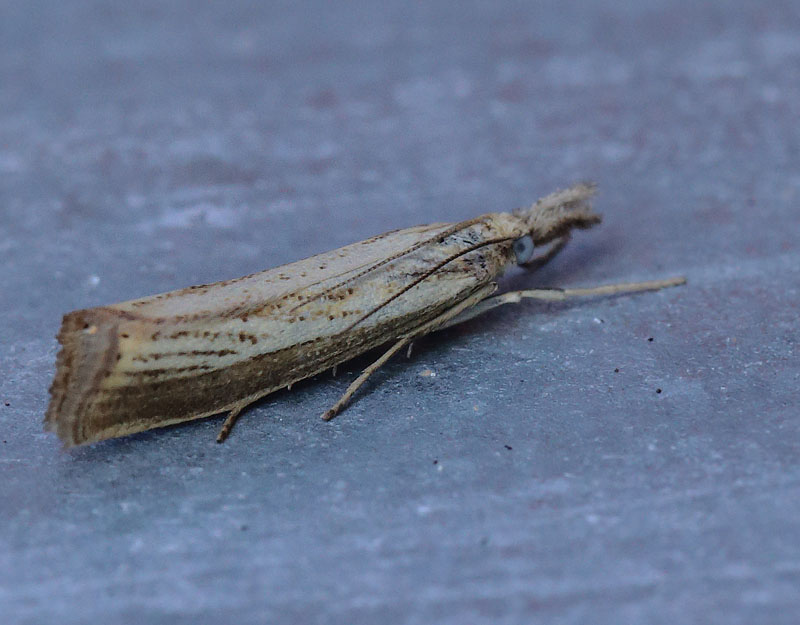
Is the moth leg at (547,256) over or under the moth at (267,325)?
over

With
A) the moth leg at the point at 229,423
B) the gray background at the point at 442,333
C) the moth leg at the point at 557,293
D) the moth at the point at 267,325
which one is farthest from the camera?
the moth leg at the point at 557,293

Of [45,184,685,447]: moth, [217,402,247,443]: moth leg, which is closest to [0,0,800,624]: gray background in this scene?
[217,402,247,443]: moth leg

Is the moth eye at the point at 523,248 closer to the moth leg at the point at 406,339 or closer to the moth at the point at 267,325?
the moth at the point at 267,325

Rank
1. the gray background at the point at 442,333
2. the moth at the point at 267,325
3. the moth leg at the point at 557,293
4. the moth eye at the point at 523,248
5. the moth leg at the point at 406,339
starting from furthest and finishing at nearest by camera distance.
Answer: the moth eye at the point at 523,248
the moth leg at the point at 557,293
the moth leg at the point at 406,339
the moth at the point at 267,325
the gray background at the point at 442,333

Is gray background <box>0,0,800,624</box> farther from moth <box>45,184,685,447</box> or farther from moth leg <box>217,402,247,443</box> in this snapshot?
moth <box>45,184,685,447</box>

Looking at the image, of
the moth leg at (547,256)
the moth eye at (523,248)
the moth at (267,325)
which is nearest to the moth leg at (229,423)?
the moth at (267,325)

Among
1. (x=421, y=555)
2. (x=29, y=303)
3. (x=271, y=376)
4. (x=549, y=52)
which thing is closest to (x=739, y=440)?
(x=421, y=555)

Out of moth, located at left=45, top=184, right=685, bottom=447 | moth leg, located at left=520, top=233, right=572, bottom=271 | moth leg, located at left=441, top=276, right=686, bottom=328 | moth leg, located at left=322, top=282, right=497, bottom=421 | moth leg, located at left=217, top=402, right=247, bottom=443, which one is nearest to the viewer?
moth, located at left=45, top=184, right=685, bottom=447
